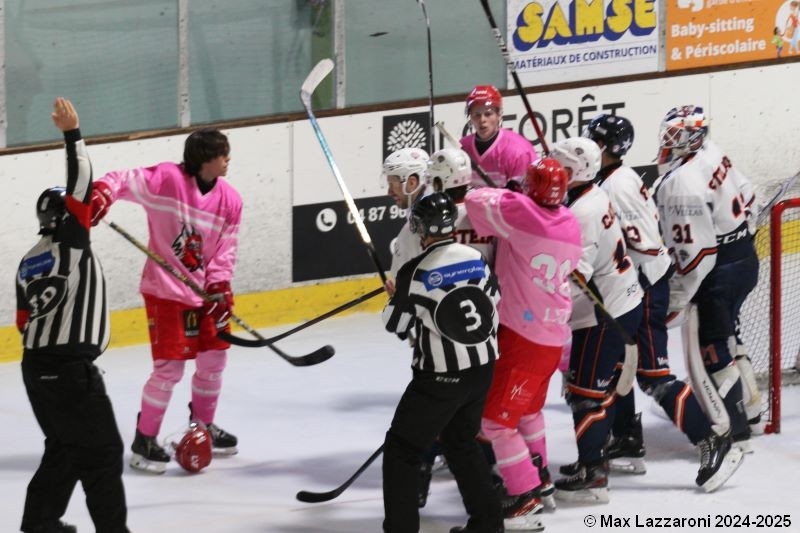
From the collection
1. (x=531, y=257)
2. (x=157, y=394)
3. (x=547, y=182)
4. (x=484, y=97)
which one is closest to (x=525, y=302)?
(x=531, y=257)

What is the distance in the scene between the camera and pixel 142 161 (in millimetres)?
7457

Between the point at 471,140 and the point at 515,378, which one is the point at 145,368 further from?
the point at 515,378

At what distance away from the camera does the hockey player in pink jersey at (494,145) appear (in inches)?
236

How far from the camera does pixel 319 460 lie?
231 inches

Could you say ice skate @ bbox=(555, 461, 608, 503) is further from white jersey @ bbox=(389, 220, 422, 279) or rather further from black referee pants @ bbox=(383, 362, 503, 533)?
white jersey @ bbox=(389, 220, 422, 279)

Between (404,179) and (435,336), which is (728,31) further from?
(435,336)

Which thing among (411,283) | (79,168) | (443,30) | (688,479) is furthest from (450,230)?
(443,30)

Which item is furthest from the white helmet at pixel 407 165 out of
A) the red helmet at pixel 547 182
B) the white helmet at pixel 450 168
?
the red helmet at pixel 547 182

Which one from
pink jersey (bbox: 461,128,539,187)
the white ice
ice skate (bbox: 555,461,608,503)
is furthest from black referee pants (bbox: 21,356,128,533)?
pink jersey (bbox: 461,128,539,187)

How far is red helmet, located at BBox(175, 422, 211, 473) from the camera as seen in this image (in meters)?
5.60

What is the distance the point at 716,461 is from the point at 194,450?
1840 mm

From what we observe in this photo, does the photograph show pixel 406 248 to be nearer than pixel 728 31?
Yes

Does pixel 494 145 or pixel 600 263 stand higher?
pixel 494 145

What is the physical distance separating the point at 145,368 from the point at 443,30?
2.63 metres
